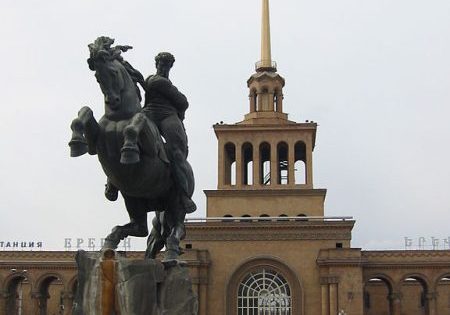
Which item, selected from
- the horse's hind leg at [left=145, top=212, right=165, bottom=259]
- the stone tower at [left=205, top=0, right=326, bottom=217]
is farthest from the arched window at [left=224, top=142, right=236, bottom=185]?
the horse's hind leg at [left=145, top=212, right=165, bottom=259]

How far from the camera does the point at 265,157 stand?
48.9 metres

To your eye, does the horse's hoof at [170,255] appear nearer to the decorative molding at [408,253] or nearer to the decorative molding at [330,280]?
the decorative molding at [330,280]

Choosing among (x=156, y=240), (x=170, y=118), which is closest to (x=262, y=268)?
(x=156, y=240)

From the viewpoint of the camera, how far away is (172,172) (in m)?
8.04

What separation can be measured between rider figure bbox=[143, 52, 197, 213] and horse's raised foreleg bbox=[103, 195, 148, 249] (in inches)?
18.5

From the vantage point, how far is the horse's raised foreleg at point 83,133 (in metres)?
7.12

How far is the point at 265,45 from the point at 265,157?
7.55 meters

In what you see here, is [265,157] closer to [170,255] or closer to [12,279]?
[12,279]

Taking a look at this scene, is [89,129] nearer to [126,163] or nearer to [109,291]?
[126,163]

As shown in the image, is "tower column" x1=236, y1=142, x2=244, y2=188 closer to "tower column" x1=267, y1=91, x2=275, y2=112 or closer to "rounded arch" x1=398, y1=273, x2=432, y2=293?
"tower column" x1=267, y1=91, x2=275, y2=112

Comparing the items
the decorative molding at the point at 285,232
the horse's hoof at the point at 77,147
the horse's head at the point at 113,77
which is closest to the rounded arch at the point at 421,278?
the decorative molding at the point at 285,232

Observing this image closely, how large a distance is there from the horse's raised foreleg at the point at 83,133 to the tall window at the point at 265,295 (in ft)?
117

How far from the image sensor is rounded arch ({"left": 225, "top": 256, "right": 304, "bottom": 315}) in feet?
136

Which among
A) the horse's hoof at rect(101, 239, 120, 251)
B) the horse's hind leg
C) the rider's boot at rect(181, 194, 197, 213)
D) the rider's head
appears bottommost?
the horse's hoof at rect(101, 239, 120, 251)
